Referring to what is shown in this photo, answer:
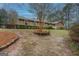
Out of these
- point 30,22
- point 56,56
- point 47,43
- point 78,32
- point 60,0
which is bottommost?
point 56,56

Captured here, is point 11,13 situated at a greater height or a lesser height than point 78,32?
greater

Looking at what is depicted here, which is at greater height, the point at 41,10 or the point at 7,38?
the point at 41,10

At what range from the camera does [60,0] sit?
1638 mm

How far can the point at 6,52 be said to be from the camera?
5.26ft

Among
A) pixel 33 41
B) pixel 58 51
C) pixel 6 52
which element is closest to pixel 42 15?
pixel 33 41

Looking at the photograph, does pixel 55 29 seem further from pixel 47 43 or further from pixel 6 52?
pixel 6 52

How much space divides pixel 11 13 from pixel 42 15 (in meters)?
0.31

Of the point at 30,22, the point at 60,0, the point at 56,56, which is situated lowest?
the point at 56,56

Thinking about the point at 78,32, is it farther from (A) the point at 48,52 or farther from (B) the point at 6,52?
(B) the point at 6,52

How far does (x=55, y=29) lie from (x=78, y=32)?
0.76 ft

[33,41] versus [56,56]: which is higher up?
[33,41]

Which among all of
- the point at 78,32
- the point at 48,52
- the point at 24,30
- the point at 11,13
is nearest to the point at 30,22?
the point at 24,30

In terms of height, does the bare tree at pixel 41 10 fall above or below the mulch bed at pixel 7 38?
above

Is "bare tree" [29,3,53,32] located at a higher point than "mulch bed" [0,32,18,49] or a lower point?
higher
